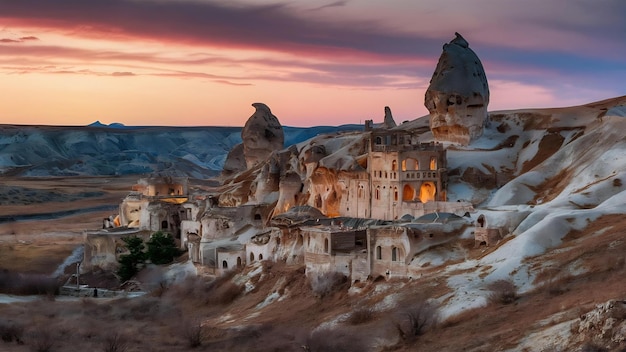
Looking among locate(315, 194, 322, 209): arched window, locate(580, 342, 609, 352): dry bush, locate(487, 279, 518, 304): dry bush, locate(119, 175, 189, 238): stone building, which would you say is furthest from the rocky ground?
locate(119, 175, 189, 238): stone building

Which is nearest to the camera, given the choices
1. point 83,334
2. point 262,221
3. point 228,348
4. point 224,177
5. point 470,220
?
point 228,348

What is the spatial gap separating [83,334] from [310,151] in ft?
114

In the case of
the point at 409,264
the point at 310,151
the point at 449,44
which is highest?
the point at 449,44

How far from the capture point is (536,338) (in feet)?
124

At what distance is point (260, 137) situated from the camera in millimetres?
112188

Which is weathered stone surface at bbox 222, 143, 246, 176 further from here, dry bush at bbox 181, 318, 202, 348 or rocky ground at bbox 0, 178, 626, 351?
dry bush at bbox 181, 318, 202, 348

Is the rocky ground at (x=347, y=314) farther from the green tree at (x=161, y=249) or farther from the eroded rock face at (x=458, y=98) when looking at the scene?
the eroded rock face at (x=458, y=98)

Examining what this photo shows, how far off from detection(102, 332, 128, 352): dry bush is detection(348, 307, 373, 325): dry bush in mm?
12278

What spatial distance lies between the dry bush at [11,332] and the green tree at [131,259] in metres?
21.3

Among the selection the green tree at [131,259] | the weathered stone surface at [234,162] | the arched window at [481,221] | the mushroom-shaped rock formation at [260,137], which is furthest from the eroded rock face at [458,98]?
the weathered stone surface at [234,162]

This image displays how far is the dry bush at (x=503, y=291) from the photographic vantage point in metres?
44.9

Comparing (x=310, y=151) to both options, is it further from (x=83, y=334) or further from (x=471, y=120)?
(x=83, y=334)

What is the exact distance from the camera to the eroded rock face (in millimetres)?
84188

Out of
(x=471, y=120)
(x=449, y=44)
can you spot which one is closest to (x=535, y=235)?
(x=471, y=120)
